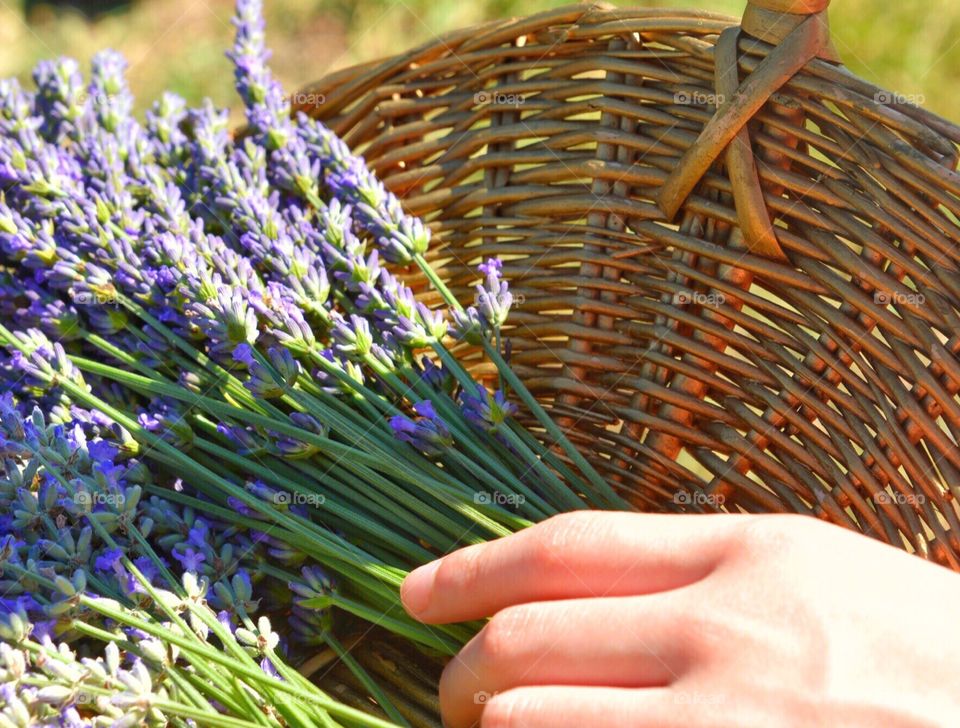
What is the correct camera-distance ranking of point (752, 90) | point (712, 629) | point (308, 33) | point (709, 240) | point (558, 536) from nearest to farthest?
point (712, 629), point (558, 536), point (752, 90), point (709, 240), point (308, 33)

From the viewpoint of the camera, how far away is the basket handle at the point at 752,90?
892 mm

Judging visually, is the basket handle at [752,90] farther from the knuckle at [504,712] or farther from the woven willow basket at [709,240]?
the knuckle at [504,712]

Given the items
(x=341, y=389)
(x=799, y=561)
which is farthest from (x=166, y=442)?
(x=799, y=561)

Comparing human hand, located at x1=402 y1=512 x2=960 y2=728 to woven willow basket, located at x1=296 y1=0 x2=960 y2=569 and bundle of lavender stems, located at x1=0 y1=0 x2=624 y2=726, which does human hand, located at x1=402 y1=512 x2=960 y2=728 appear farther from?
woven willow basket, located at x1=296 y1=0 x2=960 y2=569

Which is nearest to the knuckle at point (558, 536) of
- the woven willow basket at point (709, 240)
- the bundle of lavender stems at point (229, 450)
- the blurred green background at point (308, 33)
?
the bundle of lavender stems at point (229, 450)

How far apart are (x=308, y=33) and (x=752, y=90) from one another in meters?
2.10

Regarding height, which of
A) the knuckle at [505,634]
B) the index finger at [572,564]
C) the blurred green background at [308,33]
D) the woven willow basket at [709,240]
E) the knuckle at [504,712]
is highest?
the blurred green background at [308,33]

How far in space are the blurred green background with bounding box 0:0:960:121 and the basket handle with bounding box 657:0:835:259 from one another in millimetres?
1421

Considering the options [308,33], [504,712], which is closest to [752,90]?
[504,712]

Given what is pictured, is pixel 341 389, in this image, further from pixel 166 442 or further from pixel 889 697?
pixel 889 697

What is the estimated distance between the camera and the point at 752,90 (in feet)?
2.95

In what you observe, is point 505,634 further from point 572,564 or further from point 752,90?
point 752,90

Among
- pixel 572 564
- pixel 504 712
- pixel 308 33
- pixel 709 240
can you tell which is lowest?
pixel 504 712

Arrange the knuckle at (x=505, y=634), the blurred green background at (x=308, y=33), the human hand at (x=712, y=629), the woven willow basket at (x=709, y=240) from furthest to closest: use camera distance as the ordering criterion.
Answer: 1. the blurred green background at (x=308, y=33)
2. the woven willow basket at (x=709, y=240)
3. the knuckle at (x=505, y=634)
4. the human hand at (x=712, y=629)
